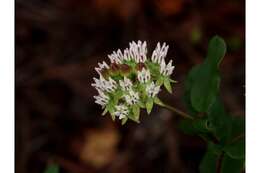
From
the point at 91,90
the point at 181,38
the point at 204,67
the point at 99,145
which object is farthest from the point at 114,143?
the point at 204,67

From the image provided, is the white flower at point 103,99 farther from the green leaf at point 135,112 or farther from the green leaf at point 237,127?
the green leaf at point 237,127

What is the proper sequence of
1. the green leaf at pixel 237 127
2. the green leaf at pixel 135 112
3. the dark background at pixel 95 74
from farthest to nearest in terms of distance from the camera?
the dark background at pixel 95 74, the green leaf at pixel 237 127, the green leaf at pixel 135 112

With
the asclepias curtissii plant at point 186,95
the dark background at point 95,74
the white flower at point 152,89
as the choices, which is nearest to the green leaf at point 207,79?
the asclepias curtissii plant at point 186,95

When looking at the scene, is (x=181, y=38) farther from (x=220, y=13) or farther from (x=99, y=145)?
(x=99, y=145)

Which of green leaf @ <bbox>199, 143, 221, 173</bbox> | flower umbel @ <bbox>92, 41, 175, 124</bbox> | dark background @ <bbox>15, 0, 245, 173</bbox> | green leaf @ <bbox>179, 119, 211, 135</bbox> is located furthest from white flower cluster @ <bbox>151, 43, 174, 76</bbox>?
dark background @ <bbox>15, 0, 245, 173</bbox>

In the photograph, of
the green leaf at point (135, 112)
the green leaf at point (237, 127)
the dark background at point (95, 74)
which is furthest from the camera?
the dark background at point (95, 74)

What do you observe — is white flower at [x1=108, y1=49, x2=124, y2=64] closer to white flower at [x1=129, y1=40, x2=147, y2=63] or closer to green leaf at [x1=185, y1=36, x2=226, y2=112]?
white flower at [x1=129, y1=40, x2=147, y2=63]

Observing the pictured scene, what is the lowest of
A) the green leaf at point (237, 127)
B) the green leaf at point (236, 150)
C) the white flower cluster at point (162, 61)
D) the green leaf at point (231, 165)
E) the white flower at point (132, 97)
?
the green leaf at point (231, 165)
